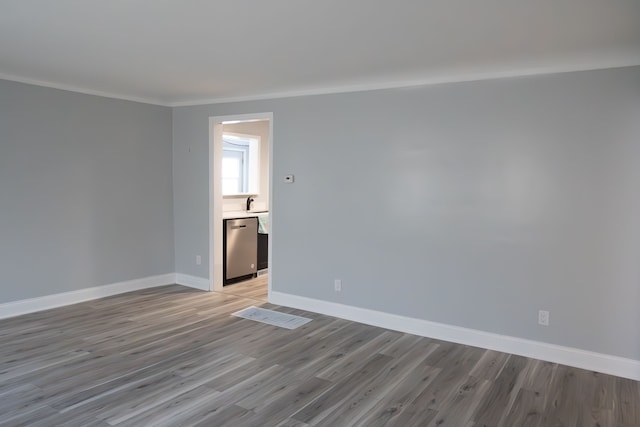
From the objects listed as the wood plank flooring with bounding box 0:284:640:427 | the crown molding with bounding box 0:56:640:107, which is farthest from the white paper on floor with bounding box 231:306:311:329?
the crown molding with bounding box 0:56:640:107

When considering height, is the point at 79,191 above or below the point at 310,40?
below

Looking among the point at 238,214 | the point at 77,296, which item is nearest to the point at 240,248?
the point at 238,214

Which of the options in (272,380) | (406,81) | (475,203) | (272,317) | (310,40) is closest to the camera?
(310,40)

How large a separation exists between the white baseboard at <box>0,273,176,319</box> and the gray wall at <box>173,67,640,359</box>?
173cm

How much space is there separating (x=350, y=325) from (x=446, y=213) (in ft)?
4.72

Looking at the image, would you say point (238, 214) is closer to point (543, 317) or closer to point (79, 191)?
point (79, 191)

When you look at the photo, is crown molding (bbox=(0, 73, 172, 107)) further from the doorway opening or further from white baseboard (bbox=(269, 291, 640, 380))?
A: white baseboard (bbox=(269, 291, 640, 380))

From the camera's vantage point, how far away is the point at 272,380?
10.5 feet

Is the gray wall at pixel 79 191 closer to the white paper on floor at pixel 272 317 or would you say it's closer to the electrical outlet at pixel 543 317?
the white paper on floor at pixel 272 317

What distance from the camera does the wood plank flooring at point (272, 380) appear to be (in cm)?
273

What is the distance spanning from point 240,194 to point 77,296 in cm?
263

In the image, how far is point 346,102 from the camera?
14.4ft

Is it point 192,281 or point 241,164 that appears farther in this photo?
point 241,164

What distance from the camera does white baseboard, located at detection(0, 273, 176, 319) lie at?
438 centimetres
